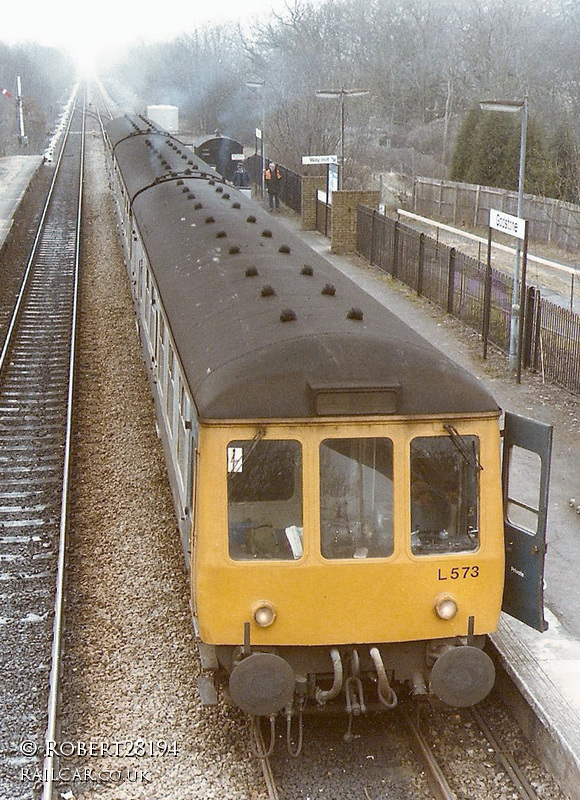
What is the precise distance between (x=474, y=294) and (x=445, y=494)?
38.9ft

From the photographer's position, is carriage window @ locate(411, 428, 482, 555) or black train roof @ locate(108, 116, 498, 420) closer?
black train roof @ locate(108, 116, 498, 420)

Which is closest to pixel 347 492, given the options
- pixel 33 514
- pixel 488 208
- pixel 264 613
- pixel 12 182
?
pixel 264 613

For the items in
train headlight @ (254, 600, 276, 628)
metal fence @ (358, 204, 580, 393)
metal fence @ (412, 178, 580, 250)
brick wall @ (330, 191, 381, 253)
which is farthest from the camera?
metal fence @ (412, 178, 580, 250)

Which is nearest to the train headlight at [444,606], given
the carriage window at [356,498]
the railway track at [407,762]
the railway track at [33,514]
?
the carriage window at [356,498]

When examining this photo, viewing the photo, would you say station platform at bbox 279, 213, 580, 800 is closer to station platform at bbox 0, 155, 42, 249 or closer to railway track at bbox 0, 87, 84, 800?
railway track at bbox 0, 87, 84, 800

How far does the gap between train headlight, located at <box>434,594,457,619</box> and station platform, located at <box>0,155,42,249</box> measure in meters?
19.8

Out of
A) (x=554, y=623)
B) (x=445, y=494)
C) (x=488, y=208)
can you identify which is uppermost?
(x=445, y=494)

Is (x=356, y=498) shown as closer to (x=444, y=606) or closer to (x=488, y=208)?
(x=444, y=606)

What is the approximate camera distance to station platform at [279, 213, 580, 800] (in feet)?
20.1

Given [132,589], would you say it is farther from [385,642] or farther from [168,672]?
[385,642]

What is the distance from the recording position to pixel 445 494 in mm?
5930

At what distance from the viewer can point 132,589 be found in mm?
8414

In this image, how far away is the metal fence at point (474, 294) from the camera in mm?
14148
